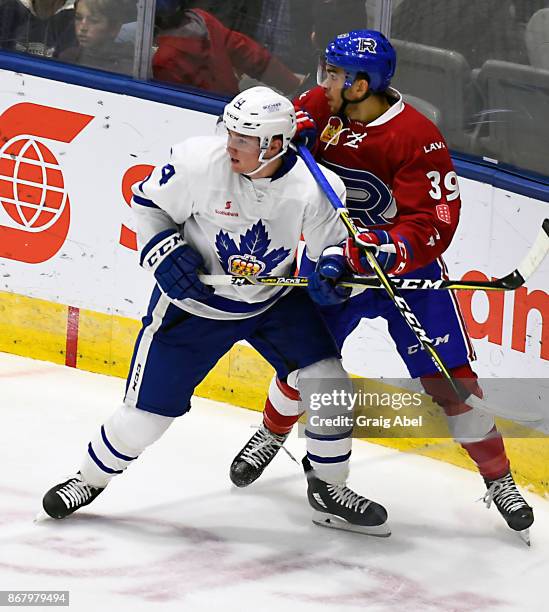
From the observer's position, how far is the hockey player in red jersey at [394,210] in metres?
3.00

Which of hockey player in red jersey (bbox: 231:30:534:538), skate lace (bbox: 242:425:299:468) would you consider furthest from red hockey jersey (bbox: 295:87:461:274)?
skate lace (bbox: 242:425:299:468)

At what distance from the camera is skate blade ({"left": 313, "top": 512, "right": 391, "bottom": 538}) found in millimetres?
3258

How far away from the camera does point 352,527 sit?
3.27m

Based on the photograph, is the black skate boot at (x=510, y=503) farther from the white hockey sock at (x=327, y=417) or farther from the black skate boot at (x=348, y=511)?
the white hockey sock at (x=327, y=417)

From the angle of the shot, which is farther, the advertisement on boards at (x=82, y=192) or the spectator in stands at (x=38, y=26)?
the spectator in stands at (x=38, y=26)

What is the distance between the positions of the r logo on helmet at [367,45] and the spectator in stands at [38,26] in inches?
61.3

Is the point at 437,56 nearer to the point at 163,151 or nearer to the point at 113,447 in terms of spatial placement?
Answer: the point at 163,151

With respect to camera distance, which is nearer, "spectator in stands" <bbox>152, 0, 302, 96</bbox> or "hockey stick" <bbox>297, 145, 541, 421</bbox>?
"hockey stick" <bbox>297, 145, 541, 421</bbox>

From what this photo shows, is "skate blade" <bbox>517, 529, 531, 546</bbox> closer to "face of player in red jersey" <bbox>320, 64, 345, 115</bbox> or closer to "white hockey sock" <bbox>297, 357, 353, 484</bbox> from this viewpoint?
"white hockey sock" <bbox>297, 357, 353, 484</bbox>

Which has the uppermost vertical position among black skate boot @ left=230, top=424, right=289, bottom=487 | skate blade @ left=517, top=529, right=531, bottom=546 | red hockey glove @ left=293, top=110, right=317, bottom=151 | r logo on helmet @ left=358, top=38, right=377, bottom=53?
r logo on helmet @ left=358, top=38, right=377, bottom=53

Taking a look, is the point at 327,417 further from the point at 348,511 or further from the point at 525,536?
the point at 525,536

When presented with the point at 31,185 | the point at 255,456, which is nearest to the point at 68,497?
the point at 255,456

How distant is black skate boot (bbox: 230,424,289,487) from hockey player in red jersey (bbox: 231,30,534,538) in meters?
0.21

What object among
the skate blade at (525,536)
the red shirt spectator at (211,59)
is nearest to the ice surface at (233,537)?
the skate blade at (525,536)
